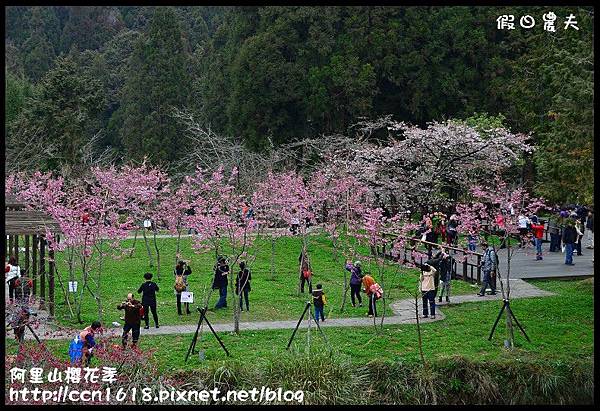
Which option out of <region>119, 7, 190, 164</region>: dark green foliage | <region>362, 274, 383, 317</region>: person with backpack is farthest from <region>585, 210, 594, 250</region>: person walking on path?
<region>119, 7, 190, 164</region>: dark green foliage

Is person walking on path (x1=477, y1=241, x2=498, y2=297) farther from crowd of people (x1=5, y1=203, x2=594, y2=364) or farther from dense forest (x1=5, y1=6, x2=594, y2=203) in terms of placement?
dense forest (x1=5, y1=6, x2=594, y2=203)

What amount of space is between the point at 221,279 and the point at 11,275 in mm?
4375

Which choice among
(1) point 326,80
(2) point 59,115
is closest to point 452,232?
(1) point 326,80

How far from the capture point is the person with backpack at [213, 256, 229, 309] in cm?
1803

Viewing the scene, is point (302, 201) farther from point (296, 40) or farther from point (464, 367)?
point (296, 40)

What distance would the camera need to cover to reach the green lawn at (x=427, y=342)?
14430mm

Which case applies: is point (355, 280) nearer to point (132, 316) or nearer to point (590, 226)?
point (132, 316)

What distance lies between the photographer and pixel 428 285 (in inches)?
683

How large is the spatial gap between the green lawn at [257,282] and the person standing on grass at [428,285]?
1.16m

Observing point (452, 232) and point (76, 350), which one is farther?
point (452, 232)

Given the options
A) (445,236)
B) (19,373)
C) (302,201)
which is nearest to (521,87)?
(445,236)

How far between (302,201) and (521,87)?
1097 centimetres
